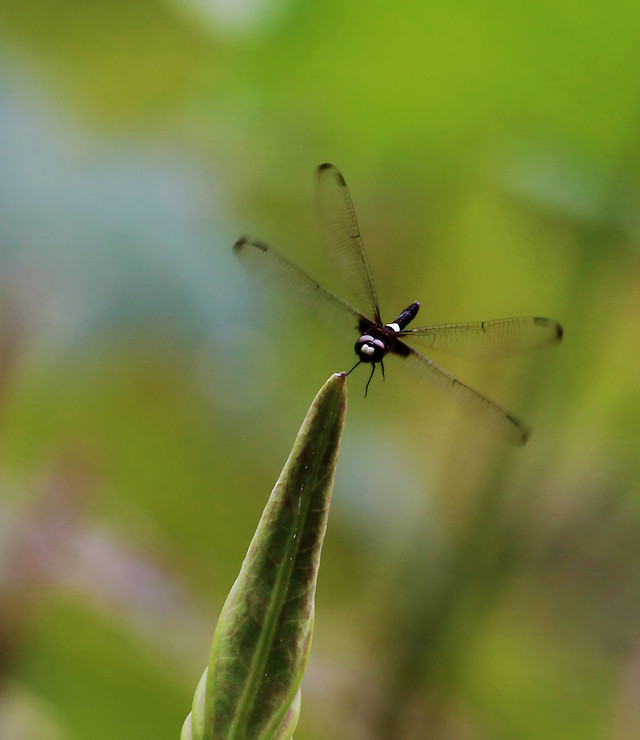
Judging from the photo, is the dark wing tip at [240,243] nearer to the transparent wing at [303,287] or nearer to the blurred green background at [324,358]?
the transparent wing at [303,287]

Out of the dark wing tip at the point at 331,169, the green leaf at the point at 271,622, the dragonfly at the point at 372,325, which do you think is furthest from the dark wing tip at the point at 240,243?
the green leaf at the point at 271,622

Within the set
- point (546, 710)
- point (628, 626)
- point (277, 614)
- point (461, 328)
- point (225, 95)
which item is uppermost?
point (225, 95)

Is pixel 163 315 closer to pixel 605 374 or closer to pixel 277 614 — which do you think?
pixel 605 374

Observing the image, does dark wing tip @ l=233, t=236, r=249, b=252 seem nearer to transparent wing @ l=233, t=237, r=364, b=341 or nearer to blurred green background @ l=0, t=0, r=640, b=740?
transparent wing @ l=233, t=237, r=364, b=341

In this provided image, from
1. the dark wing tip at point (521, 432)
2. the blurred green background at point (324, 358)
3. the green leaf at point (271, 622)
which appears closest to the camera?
the green leaf at point (271, 622)

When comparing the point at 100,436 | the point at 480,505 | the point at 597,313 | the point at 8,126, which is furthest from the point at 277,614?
the point at 8,126

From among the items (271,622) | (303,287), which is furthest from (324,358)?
(271,622)

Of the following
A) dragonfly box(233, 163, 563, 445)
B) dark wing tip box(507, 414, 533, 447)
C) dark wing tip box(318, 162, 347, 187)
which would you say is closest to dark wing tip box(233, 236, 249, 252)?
dragonfly box(233, 163, 563, 445)
